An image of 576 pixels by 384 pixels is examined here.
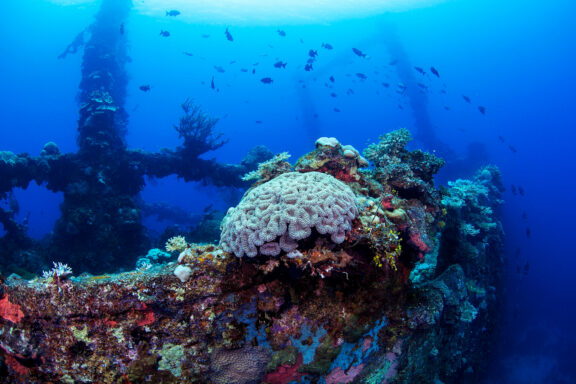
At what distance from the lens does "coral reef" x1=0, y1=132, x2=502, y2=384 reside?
253 cm

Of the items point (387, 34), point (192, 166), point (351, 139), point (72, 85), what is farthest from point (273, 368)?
point (72, 85)

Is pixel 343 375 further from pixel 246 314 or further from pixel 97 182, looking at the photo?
pixel 97 182

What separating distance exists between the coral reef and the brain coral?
3cm

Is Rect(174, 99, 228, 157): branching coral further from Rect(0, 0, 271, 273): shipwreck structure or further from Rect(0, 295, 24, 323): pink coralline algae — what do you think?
Rect(0, 295, 24, 323): pink coralline algae

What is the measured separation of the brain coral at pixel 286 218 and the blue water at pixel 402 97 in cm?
1206

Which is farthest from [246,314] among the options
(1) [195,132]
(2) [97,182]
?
(1) [195,132]

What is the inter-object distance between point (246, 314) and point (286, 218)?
3.64 ft

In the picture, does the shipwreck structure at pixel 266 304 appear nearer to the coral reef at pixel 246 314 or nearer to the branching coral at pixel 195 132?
the coral reef at pixel 246 314

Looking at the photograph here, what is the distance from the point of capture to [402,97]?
3440 inches

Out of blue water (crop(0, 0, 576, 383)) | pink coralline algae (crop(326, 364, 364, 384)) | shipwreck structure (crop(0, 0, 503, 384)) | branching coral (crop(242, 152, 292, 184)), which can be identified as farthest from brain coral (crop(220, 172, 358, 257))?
blue water (crop(0, 0, 576, 383))

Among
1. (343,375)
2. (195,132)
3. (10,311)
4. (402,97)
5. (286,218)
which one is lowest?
(343,375)

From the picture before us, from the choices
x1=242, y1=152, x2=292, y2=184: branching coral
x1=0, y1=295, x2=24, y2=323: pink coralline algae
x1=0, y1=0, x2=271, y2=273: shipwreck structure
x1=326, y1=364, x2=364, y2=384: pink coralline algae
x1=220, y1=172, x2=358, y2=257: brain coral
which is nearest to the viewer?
x1=0, y1=295, x2=24, y2=323: pink coralline algae

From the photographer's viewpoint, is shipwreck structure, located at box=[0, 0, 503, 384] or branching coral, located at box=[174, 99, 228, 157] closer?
shipwreck structure, located at box=[0, 0, 503, 384]

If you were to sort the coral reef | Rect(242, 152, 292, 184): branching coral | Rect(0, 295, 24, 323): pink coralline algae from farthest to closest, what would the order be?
Rect(242, 152, 292, 184): branching coral
the coral reef
Rect(0, 295, 24, 323): pink coralline algae
